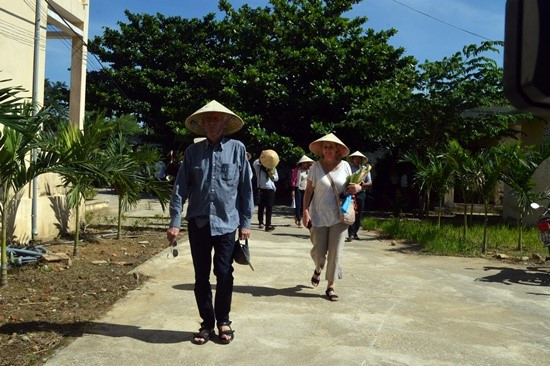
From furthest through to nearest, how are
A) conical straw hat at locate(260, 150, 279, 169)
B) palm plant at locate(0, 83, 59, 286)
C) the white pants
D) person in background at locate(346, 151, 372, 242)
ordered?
conical straw hat at locate(260, 150, 279, 169), person in background at locate(346, 151, 372, 242), the white pants, palm plant at locate(0, 83, 59, 286)

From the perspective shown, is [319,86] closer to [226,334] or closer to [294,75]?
[294,75]

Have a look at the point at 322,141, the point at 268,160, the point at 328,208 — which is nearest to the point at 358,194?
the point at 268,160

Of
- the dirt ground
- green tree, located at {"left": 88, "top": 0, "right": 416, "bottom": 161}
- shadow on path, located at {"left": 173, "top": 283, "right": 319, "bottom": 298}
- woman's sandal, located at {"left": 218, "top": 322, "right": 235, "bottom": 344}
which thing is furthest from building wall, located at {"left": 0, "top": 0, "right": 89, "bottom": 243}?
green tree, located at {"left": 88, "top": 0, "right": 416, "bottom": 161}

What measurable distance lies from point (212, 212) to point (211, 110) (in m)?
0.85

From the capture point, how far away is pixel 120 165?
8.52 meters

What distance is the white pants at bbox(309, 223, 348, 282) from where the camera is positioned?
6480mm

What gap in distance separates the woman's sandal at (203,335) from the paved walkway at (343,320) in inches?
2.1

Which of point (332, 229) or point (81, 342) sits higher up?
point (332, 229)

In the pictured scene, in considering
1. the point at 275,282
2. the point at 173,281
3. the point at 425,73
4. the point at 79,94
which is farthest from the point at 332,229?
the point at 425,73

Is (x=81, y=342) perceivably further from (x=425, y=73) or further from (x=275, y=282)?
(x=425, y=73)

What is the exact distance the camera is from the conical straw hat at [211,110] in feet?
16.6

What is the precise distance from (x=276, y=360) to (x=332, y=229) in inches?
89.2

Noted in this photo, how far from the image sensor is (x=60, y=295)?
6.13 m

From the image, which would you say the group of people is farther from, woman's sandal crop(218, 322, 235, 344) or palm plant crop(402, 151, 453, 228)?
palm plant crop(402, 151, 453, 228)
